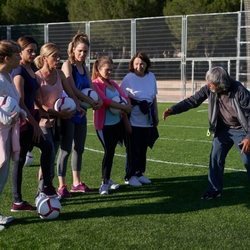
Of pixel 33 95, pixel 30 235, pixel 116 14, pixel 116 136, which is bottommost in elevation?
pixel 30 235

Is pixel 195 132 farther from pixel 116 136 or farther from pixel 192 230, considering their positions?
pixel 192 230

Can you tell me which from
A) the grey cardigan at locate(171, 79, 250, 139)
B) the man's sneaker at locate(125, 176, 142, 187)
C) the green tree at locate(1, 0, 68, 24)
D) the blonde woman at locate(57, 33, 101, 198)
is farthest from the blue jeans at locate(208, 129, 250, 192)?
the green tree at locate(1, 0, 68, 24)

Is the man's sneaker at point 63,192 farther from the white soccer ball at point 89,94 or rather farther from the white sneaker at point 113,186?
the white soccer ball at point 89,94

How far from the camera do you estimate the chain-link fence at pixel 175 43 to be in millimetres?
26438

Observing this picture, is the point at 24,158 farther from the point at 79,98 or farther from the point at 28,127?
the point at 79,98

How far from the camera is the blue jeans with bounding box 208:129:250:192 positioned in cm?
707

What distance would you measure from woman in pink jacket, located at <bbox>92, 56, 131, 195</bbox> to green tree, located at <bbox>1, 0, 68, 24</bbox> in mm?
35505

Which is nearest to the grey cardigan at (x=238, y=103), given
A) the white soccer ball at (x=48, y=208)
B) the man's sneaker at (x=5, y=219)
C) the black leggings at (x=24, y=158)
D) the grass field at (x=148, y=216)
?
the grass field at (x=148, y=216)

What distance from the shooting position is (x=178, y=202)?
7.09 metres

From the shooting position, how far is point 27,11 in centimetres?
4228

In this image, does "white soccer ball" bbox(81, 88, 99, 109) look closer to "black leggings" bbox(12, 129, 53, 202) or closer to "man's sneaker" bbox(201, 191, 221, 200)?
"black leggings" bbox(12, 129, 53, 202)

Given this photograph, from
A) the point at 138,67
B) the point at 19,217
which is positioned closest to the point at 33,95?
the point at 19,217

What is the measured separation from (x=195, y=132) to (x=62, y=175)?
301 inches

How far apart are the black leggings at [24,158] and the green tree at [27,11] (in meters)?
36.6
